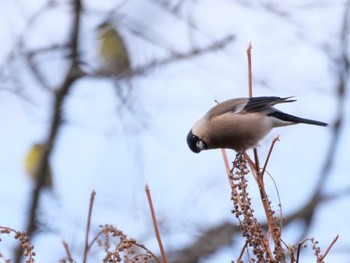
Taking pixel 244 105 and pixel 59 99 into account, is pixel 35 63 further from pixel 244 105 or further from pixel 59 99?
pixel 244 105

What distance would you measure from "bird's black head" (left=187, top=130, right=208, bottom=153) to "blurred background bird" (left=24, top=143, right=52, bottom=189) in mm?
1833

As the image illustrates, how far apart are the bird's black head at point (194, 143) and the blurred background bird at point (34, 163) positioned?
183cm

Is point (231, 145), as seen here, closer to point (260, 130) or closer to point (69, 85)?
point (260, 130)

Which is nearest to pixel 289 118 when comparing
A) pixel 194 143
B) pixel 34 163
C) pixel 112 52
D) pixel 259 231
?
pixel 194 143

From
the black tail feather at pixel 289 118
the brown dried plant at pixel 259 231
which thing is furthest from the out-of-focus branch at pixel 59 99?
the brown dried plant at pixel 259 231

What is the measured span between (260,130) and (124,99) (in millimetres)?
1394

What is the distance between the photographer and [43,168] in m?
4.40

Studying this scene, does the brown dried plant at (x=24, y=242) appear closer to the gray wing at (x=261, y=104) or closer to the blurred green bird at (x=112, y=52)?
the gray wing at (x=261, y=104)

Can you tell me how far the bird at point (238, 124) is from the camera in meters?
2.62

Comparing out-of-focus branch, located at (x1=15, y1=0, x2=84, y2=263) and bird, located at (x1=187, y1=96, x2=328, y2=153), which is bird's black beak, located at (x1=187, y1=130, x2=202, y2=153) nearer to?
bird, located at (x1=187, y1=96, x2=328, y2=153)

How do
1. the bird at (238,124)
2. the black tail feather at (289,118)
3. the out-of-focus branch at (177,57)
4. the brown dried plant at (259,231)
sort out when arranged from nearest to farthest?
the brown dried plant at (259,231)
the black tail feather at (289,118)
the bird at (238,124)
the out-of-focus branch at (177,57)

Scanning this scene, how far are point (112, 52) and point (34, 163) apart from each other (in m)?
0.79

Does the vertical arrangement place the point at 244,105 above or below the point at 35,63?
below

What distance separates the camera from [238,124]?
273 centimetres
